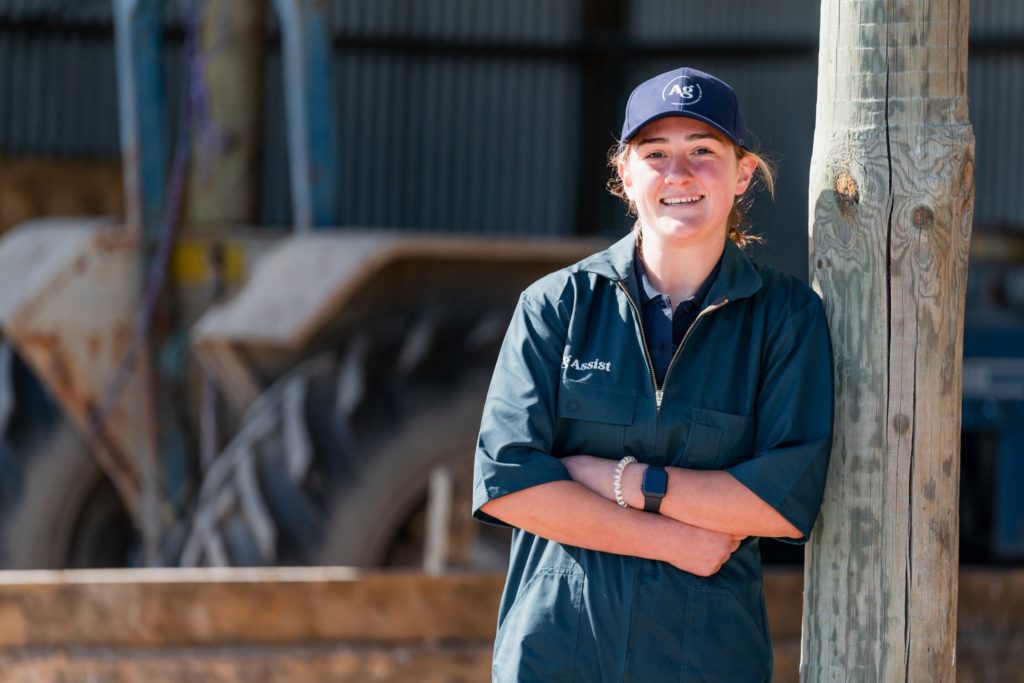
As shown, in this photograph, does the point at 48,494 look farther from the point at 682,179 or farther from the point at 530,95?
the point at 530,95

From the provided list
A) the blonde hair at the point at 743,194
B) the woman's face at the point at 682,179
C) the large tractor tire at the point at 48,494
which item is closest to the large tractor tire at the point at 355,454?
the large tractor tire at the point at 48,494

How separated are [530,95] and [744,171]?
39.9 feet

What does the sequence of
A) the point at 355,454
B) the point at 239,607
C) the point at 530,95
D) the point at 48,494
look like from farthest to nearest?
the point at 530,95
the point at 48,494
the point at 355,454
the point at 239,607

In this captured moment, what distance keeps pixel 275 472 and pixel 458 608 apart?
1035 millimetres

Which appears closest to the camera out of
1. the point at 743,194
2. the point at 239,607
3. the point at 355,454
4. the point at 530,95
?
the point at 743,194

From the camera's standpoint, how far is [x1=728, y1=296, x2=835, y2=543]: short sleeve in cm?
230

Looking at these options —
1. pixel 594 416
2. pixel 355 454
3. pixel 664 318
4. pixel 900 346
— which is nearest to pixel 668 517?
pixel 594 416

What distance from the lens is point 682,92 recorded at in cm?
234

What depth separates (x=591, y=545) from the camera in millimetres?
2328

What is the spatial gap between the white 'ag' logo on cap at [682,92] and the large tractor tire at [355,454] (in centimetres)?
225

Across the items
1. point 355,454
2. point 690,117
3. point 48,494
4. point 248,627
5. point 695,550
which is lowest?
point 48,494

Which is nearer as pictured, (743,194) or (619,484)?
(619,484)

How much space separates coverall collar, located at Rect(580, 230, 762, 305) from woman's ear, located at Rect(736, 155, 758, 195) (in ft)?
0.30

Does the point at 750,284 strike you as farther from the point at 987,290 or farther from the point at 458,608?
the point at 987,290
